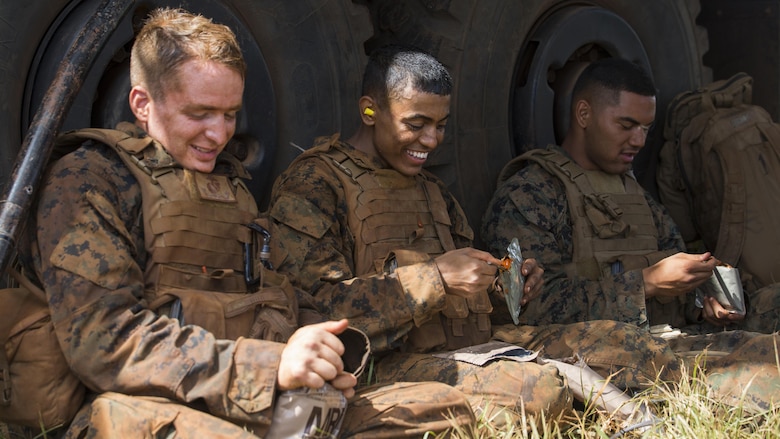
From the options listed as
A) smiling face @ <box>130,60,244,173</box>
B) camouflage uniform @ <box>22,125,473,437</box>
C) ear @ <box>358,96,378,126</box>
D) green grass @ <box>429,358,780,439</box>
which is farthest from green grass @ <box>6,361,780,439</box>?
ear @ <box>358,96,378,126</box>

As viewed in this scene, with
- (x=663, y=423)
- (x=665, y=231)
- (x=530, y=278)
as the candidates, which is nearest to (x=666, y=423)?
(x=663, y=423)

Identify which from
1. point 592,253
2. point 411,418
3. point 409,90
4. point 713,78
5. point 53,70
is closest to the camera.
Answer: point 411,418

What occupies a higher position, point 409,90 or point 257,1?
point 257,1

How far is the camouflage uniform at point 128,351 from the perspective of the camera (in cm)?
236

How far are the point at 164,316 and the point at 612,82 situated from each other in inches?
97.2

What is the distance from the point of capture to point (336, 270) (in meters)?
3.14

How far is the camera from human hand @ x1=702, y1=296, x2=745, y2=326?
4.04 m

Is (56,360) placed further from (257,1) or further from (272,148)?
(257,1)

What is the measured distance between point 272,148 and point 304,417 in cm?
136

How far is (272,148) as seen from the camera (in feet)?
11.6

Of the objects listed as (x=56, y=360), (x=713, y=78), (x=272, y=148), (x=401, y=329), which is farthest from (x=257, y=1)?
(x=713, y=78)

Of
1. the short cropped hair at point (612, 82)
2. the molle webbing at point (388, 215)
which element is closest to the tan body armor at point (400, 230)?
the molle webbing at point (388, 215)

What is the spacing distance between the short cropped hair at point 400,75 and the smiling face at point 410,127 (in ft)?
0.07

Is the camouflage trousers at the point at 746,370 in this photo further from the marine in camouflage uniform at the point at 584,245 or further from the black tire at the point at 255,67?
the black tire at the point at 255,67
